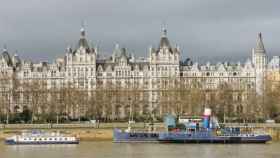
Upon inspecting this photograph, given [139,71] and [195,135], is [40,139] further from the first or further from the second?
[139,71]

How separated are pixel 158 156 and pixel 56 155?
843 cm

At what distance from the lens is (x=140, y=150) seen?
3061 inches

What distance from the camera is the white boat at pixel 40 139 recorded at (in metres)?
89.8

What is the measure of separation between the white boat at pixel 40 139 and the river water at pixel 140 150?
1.31m

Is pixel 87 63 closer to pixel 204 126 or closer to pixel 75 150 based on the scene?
pixel 204 126

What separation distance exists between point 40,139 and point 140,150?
54.2ft

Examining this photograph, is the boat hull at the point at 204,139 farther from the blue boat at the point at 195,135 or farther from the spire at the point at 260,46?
the spire at the point at 260,46

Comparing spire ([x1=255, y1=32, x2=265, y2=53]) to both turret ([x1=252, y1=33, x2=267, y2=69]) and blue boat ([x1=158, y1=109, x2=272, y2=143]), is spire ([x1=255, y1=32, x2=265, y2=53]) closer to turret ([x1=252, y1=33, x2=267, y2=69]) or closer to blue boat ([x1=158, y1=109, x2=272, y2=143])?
turret ([x1=252, y1=33, x2=267, y2=69])

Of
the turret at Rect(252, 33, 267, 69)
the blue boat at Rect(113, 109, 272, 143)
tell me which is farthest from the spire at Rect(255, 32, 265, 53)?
the blue boat at Rect(113, 109, 272, 143)

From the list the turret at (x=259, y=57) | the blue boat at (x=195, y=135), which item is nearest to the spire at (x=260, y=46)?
the turret at (x=259, y=57)

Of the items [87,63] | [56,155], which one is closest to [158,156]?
[56,155]

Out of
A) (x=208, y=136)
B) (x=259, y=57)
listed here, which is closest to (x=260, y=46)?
(x=259, y=57)

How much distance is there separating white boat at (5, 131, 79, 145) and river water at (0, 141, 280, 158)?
1.31 metres

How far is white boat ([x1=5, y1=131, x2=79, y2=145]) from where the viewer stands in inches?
3533
